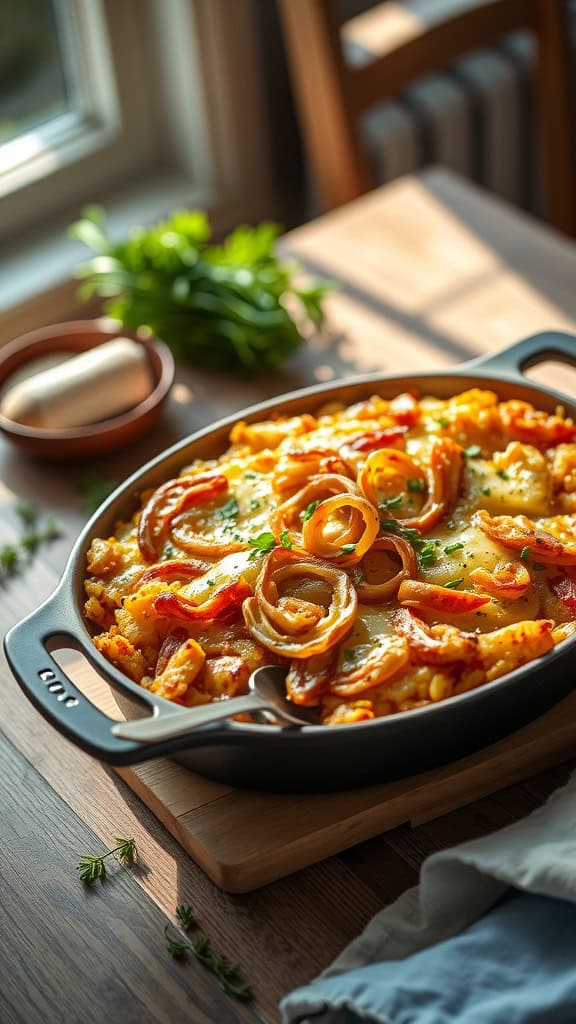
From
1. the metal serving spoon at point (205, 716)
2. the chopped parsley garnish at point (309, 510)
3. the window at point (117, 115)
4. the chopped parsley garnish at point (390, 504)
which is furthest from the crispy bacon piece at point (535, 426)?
the window at point (117, 115)

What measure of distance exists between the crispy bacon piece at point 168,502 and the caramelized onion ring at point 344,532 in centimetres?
19

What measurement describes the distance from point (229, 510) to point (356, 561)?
0.83 ft

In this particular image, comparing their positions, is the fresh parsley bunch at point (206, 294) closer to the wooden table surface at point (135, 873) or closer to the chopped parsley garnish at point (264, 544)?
the wooden table surface at point (135, 873)

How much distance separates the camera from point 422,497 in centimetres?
184

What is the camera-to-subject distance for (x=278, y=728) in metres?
1.45

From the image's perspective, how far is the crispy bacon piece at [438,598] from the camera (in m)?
1.63

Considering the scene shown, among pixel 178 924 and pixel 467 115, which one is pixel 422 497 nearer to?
pixel 178 924

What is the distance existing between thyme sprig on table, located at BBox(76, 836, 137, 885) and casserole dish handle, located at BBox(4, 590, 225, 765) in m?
0.27

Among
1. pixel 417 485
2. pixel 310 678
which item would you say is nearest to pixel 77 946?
pixel 310 678

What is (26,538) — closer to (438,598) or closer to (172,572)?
(172,572)

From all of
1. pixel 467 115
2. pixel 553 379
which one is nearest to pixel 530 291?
pixel 553 379

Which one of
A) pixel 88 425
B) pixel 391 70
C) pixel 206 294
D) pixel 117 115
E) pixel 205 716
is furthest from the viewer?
pixel 117 115

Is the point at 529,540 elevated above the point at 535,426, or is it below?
below

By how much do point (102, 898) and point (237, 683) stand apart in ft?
1.11
